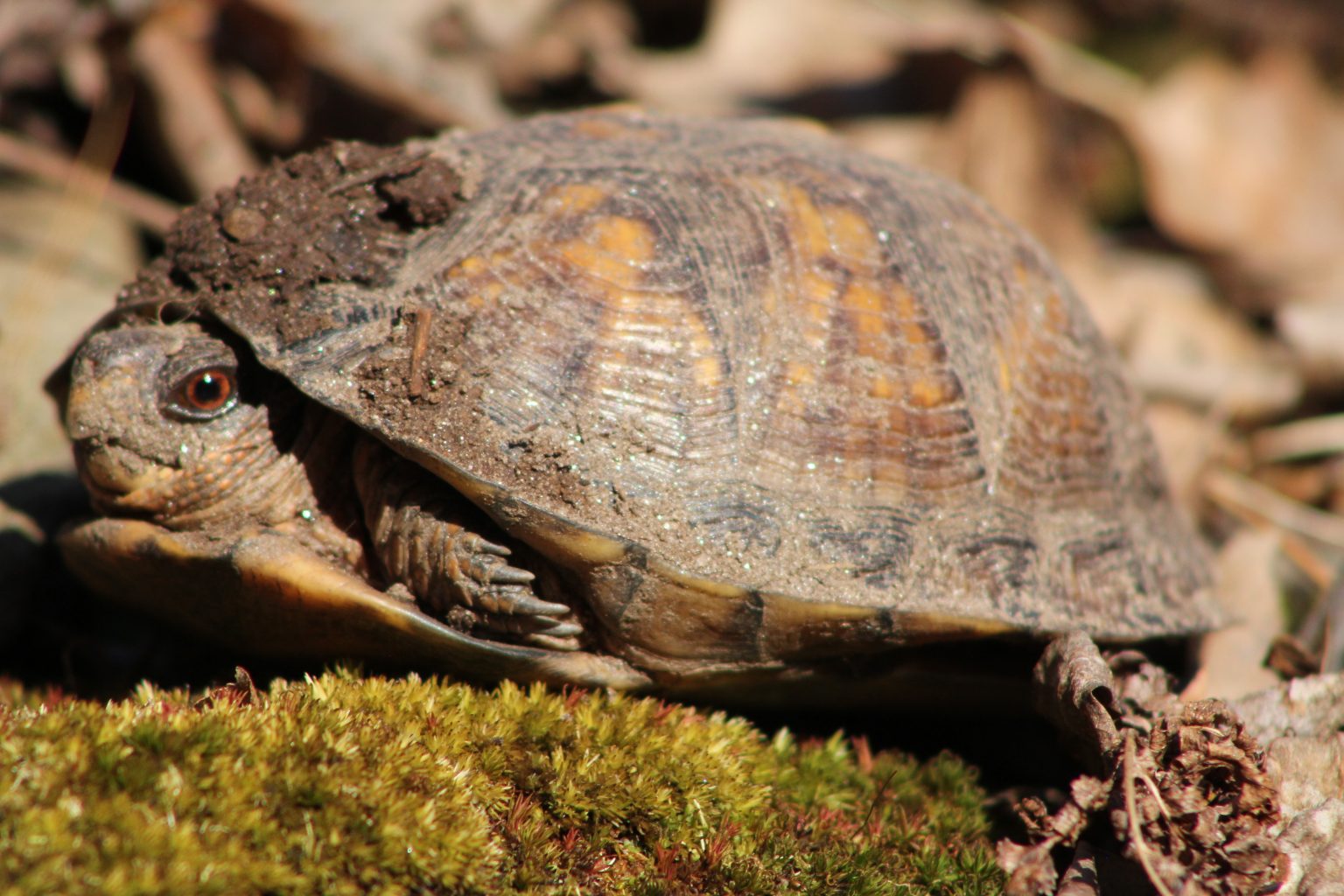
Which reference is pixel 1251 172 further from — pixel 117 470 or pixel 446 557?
pixel 117 470

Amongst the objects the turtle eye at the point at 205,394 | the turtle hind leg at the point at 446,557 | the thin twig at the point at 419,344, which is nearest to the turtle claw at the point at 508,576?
the turtle hind leg at the point at 446,557

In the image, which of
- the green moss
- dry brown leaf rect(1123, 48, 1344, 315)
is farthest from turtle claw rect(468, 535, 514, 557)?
dry brown leaf rect(1123, 48, 1344, 315)

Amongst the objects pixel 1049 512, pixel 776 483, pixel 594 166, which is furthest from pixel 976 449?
pixel 594 166

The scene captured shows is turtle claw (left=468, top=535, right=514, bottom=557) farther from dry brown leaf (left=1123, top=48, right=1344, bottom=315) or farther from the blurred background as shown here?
dry brown leaf (left=1123, top=48, right=1344, bottom=315)

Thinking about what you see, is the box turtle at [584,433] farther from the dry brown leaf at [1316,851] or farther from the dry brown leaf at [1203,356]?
the dry brown leaf at [1203,356]

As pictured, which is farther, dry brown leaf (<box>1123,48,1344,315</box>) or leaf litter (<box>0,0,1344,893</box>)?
dry brown leaf (<box>1123,48,1344,315</box>)

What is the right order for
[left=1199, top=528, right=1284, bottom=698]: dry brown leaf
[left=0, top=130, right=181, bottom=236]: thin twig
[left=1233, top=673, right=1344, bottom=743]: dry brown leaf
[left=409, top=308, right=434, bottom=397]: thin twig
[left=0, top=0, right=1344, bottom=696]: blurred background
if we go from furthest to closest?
[left=0, top=130, right=181, bottom=236]: thin twig < [left=0, top=0, right=1344, bottom=696]: blurred background < [left=1199, top=528, right=1284, bottom=698]: dry brown leaf < [left=1233, top=673, right=1344, bottom=743]: dry brown leaf < [left=409, top=308, right=434, bottom=397]: thin twig
